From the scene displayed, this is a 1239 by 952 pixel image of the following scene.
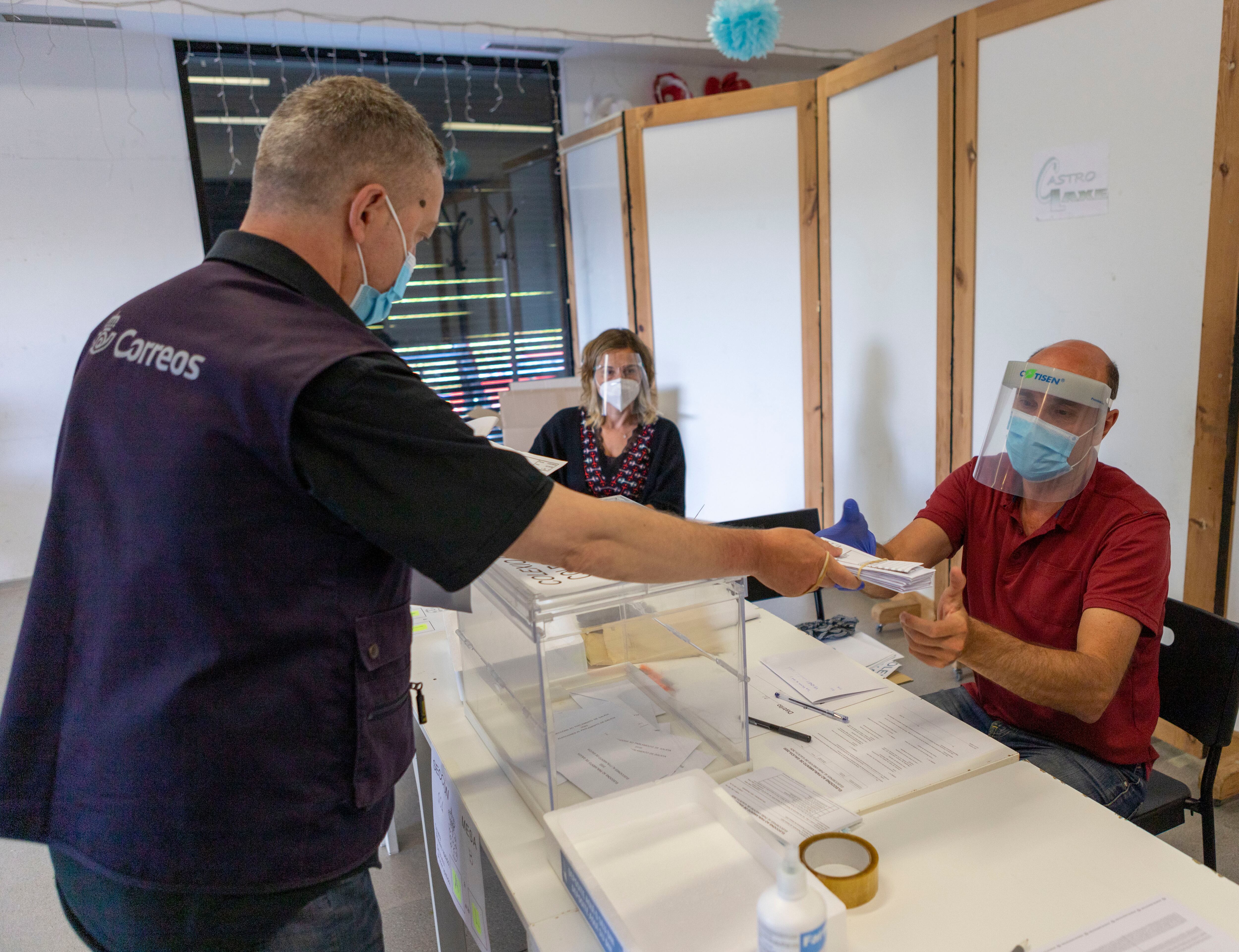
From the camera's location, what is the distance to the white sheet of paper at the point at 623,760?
1.23m

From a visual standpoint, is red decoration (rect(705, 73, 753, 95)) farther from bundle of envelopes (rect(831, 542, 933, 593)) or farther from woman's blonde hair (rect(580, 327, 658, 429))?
bundle of envelopes (rect(831, 542, 933, 593))

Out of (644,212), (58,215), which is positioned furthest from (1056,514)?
(58,215)

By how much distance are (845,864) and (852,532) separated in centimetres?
81

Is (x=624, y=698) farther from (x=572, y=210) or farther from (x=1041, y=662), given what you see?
(x=572, y=210)

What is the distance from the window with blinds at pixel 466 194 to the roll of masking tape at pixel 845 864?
13.1 ft

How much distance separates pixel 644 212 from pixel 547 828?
143 inches

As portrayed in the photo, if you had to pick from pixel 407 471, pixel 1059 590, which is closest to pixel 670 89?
pixel 1059 590

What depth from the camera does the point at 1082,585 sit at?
155 centimetres

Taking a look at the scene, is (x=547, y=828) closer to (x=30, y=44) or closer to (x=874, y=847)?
(x=874, y=847)

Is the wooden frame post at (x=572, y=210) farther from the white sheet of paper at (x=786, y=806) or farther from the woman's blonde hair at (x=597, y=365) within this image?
the white sheet of paper at (x=786, y=806)

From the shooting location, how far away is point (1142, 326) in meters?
2.45

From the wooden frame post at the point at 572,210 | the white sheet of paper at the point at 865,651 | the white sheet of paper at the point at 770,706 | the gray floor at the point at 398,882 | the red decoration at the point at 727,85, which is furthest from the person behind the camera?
the red decoration at the point at 727,85

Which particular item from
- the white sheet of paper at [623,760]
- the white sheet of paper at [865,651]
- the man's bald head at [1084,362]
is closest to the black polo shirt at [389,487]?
the white sheet of paper at [623,760]

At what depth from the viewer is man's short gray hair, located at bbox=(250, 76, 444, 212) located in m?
1.00
